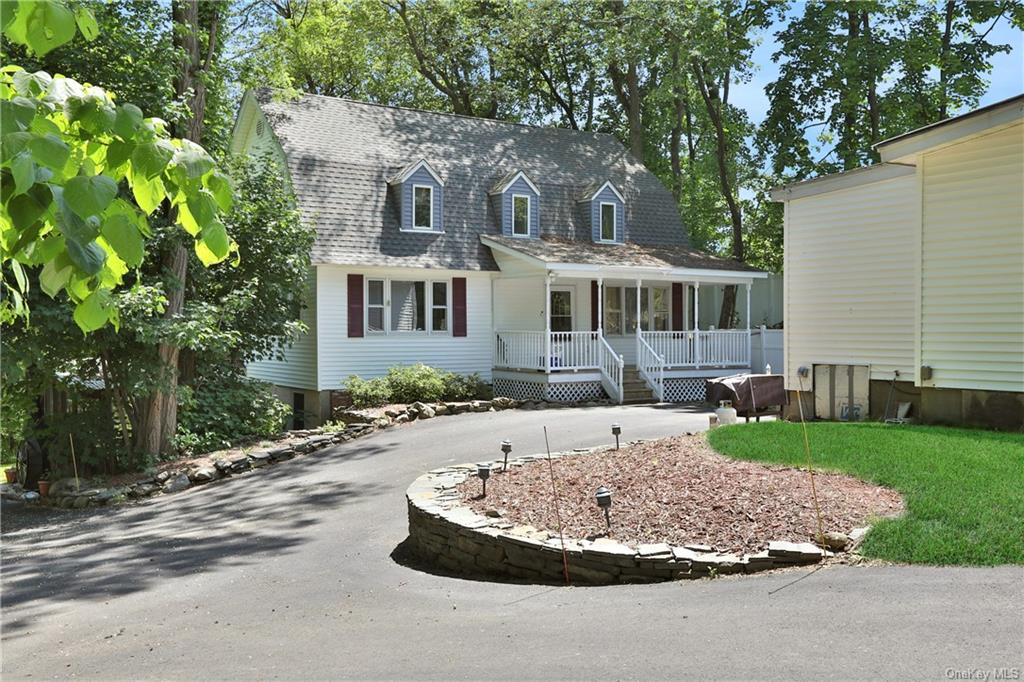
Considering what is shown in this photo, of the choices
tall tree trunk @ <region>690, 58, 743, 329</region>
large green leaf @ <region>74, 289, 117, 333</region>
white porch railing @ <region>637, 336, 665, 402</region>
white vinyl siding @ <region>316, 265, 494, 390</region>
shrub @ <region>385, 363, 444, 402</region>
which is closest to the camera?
large green leaf @ <region>74, 289, 117, 333</region>

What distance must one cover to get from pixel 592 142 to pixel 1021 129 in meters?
18.3

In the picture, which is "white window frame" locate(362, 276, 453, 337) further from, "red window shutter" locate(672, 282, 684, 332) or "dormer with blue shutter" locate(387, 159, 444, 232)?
"red window shutter" locate(672, 282, 684, 332)

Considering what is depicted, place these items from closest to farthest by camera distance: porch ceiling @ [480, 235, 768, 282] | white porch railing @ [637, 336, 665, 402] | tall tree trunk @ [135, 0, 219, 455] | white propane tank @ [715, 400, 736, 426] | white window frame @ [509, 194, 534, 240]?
white propane tank @ [715, 400, 736, 426], tall tree trunk @ [135, 0, 219, 455], porch ceiling @ [480, 235, 768, 282], white porch railing @ [637, 336, 665, 402], white window frame @ [509, 194, 534, 240]

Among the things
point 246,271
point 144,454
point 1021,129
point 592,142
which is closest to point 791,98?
point 592,142

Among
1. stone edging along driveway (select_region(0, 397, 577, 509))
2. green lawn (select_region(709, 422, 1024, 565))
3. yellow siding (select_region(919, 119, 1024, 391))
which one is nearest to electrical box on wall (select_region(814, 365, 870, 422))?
yellow siding (select_region(919, 119, 1024, 391))

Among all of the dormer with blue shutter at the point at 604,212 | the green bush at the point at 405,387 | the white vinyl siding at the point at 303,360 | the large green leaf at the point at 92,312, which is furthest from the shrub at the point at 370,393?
the large green leaf at the point at 92,312

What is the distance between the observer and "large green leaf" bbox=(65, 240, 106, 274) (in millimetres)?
1917

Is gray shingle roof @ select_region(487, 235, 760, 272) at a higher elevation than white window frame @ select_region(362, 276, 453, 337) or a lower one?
higher

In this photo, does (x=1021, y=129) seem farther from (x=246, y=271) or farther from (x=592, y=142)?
(x=592, y=142)

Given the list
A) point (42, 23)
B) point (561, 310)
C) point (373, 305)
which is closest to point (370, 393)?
point (373, 305)

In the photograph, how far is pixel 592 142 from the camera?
28578mm

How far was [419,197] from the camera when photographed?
73.6 ft

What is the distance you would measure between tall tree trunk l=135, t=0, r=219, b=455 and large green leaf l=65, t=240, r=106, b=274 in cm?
1309

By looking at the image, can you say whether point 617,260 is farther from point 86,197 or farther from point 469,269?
point 86,197
